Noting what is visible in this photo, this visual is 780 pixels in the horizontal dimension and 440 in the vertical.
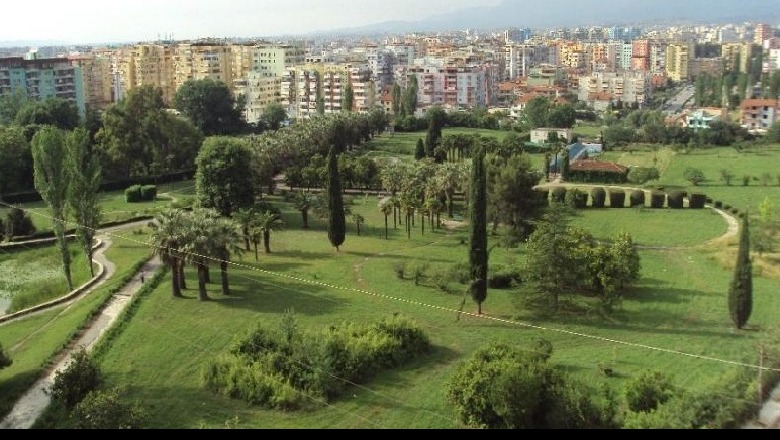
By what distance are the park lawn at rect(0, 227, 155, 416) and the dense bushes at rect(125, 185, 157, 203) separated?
13224 mm

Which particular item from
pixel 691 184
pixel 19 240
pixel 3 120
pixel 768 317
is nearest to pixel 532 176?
pixel 768 317

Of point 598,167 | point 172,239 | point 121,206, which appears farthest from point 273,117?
point 172,239

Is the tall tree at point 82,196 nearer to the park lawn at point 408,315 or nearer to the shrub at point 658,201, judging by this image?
the park lawn at point 408,315

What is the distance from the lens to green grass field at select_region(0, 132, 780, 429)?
14047 millimetres

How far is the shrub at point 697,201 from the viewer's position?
34.4m

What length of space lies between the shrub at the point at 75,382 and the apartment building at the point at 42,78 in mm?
56739

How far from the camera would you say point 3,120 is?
178ft

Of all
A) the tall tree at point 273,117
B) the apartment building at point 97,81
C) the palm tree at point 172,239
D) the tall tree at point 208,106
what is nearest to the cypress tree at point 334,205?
the palm tree at point 172,239

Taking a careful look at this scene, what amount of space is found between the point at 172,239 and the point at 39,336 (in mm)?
3969

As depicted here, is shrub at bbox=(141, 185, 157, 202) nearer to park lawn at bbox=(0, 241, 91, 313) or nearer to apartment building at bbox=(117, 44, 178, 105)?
park lawn at bbox=(0, 241, 91, 313)

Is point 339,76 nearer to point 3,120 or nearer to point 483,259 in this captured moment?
point 3,120

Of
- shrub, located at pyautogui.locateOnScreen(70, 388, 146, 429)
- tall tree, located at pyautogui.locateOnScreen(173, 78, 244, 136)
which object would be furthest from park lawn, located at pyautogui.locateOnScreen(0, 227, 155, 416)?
tall tree, located at pyautogui.locateOnScreen(173, 78, 244, 136)

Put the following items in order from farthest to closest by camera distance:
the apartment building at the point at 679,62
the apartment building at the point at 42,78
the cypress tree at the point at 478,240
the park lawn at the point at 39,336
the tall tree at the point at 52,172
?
1. the apartment building at the point at 679,62
2. the apartment building at the point at 42,78
3. the tall tree at the point at 52,172
4. the cypress tree at the point at 478,240
5. the park lawn at the point at 39,336
